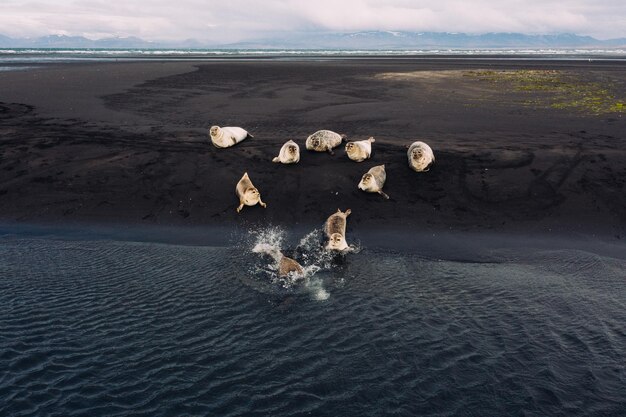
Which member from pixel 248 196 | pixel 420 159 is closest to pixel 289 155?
pixel 248 196

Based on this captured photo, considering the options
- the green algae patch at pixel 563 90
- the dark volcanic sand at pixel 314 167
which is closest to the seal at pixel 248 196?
the dark volcanic sand at pixel 314 167

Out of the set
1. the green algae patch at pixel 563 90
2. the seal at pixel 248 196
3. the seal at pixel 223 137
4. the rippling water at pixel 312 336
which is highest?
the green algae patch at pixel 563 90

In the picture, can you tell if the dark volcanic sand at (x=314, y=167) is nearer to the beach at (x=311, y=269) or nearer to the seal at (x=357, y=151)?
the beach at (x=311, y=269)

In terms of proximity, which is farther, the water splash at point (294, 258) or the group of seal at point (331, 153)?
the group of seal at point (331, 153)

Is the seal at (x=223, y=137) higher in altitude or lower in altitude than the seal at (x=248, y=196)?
higher

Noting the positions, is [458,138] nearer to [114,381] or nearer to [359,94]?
[359,94]

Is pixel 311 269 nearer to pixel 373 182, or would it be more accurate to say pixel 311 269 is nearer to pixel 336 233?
pixel 336 233
